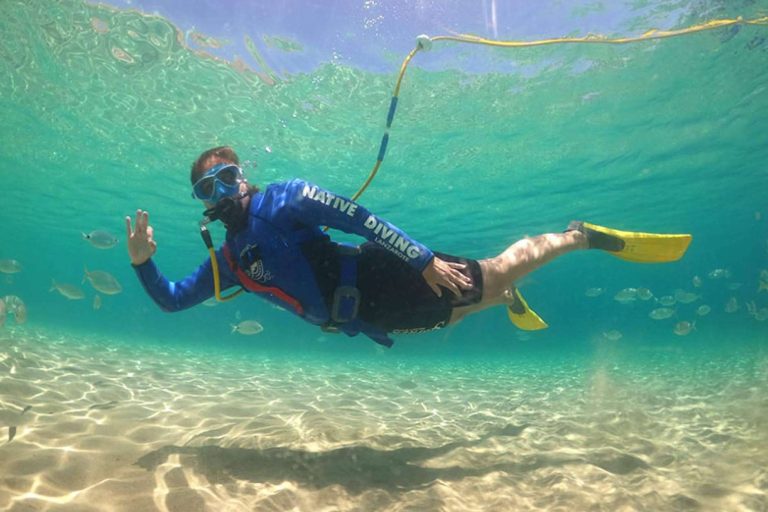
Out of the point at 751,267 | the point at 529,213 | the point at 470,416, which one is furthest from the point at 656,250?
the point at 751,267

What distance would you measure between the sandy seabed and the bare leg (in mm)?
1843

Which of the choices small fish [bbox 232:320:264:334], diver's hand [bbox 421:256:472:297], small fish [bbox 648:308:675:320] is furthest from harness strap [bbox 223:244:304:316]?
small fish [bbox 648:308:675:320]

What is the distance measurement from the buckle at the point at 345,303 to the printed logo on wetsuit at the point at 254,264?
72 cm

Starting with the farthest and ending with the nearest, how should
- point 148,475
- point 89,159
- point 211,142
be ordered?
point 89,159
point 211,142
point 148,475

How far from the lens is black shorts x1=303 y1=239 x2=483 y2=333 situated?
434cm

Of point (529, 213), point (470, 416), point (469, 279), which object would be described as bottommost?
point (470, 416)

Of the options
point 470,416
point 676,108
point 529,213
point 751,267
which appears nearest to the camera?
point 470,416

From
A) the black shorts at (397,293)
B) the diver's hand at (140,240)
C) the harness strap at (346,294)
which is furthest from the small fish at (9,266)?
the black shorts at (397,293)

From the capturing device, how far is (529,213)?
26781 mm

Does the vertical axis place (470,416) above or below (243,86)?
below

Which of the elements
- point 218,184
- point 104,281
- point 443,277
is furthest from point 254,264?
point 104,281

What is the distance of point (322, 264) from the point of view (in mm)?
4281

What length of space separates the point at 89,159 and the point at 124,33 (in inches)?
460

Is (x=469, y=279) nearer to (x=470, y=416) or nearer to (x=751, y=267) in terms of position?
(x=470, y=416)
